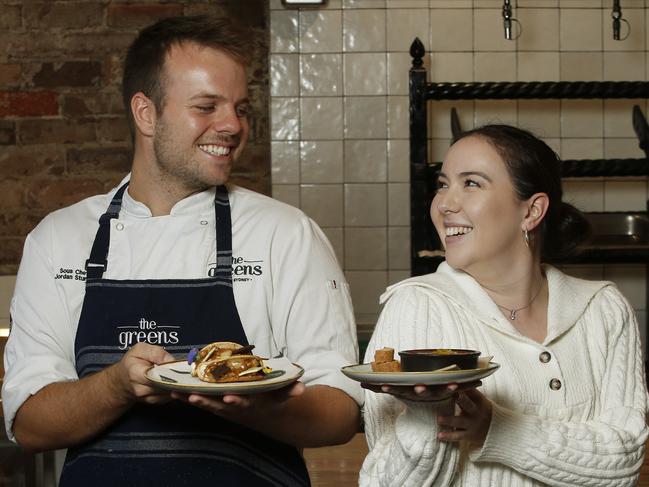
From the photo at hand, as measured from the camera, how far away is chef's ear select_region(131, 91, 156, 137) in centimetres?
182

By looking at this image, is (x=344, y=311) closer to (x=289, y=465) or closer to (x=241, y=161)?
(x=289, y=465)

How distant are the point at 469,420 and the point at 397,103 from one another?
2.56 meters

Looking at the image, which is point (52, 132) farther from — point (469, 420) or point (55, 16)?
point (469, 420)

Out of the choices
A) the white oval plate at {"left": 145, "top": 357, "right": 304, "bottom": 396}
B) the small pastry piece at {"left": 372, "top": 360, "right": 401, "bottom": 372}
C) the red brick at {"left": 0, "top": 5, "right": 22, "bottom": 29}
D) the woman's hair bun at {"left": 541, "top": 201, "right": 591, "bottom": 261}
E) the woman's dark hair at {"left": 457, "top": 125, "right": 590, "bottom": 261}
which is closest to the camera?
the white oval plate at {"left": 145, "top": 357, "right": 304, "bottom": 396}

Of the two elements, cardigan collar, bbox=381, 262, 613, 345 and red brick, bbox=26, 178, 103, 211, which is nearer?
cardigan collar, bbox=381, 262, 613, 345

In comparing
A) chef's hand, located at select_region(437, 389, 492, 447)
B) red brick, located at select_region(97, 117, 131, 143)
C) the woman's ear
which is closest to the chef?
chef's hand, located at select_region(437, 389, 492, 447)

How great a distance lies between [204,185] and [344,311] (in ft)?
1.16

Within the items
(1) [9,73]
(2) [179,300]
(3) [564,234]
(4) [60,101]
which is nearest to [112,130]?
(4) [60,101]

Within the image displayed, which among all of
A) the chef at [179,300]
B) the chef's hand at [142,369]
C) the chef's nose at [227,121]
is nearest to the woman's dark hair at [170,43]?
the chef at [179,300]

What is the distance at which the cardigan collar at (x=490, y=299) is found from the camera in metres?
1.68

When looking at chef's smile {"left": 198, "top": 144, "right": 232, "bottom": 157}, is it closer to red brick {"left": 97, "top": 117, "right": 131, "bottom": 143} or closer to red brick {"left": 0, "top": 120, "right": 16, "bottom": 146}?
red brick {"left": 97, "top": 117, "right": 131, "bottom": 143}

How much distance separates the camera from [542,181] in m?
1.77

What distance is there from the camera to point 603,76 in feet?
12.9

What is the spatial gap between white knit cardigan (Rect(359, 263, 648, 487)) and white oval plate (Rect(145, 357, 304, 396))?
8.6 inches
